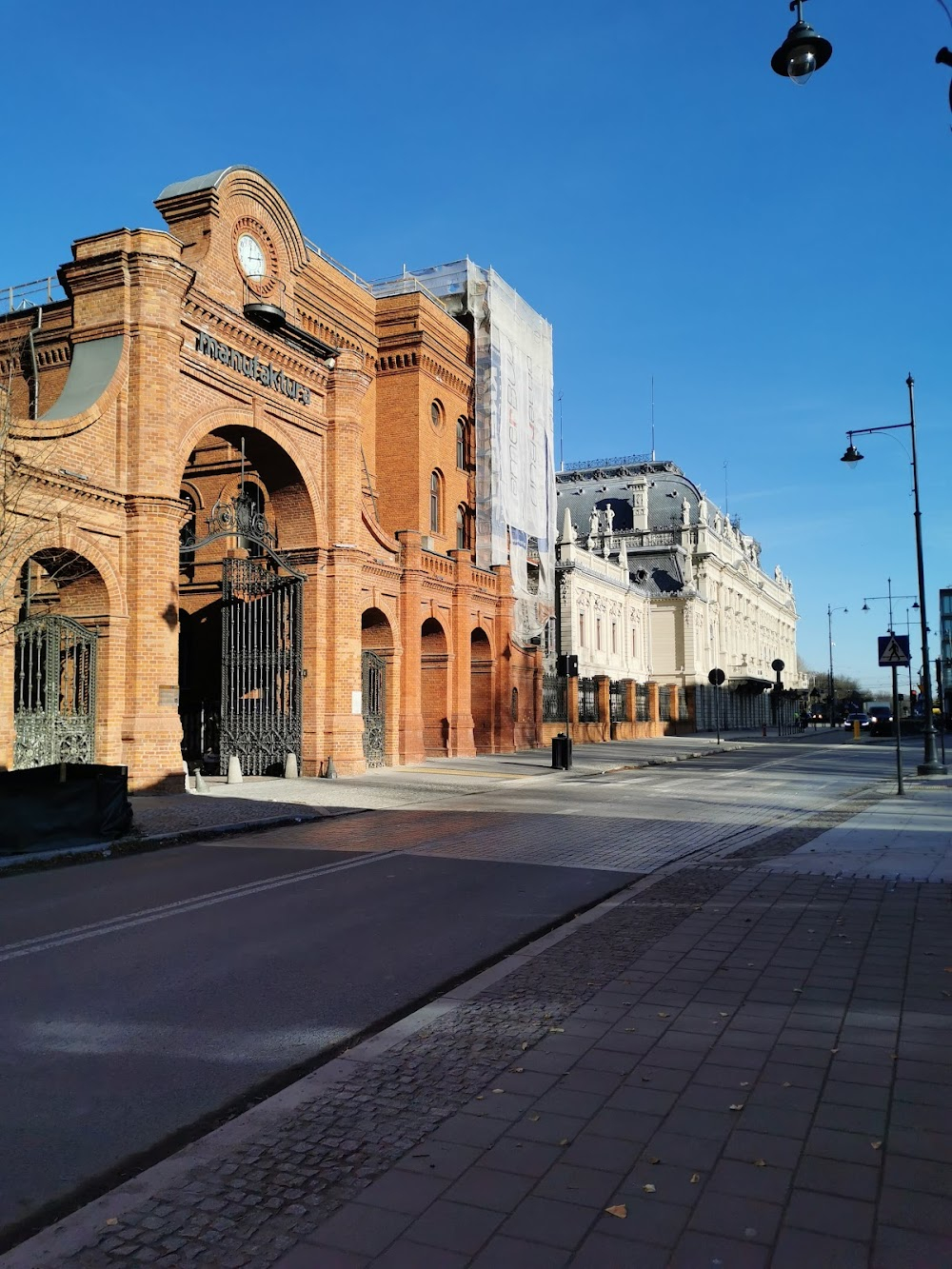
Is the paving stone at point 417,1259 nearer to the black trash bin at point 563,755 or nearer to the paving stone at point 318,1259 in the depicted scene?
the paving stone at point 318,1259

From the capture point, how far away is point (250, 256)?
25031mm

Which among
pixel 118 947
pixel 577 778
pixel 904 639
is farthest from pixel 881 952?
pixel 577 778

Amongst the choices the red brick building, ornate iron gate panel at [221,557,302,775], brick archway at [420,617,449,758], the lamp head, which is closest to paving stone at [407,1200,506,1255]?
the lamp head

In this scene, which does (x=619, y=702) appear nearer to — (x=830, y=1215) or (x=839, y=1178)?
(x=839, y=1178)

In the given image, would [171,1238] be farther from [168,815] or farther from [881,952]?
[168,815]

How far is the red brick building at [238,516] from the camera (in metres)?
18.8

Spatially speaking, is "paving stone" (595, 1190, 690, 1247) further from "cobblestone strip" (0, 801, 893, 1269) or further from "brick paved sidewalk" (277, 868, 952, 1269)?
"cobblestone strip" (0, 801, 893, 1269)

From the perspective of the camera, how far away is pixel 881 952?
6.71 meters

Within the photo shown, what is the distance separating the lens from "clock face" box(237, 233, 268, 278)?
24.7 m

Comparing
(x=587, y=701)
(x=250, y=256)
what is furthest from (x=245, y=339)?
(x=587, y=701)

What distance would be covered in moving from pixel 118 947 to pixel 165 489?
44.8ft

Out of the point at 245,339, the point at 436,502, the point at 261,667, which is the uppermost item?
the point at 245,339

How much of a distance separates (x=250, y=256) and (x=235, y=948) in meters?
21.3

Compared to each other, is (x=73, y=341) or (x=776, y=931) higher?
(x=73, y=341)
